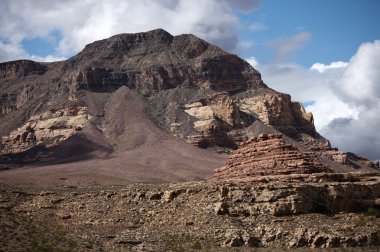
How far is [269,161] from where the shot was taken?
50344 millimetres

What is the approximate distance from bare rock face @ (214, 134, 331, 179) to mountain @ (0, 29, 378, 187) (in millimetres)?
36398

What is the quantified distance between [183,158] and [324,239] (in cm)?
7594

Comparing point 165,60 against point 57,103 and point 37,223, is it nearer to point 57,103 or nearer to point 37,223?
point 57,103

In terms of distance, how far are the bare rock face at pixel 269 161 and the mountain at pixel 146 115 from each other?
119 feet

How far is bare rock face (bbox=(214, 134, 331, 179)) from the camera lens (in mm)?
48934

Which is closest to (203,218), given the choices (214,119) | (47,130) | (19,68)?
(214,119)

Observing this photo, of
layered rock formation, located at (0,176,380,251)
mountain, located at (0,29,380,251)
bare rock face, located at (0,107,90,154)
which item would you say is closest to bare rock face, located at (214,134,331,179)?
mountain, located at (0,29,380,251)

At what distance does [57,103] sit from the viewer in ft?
451

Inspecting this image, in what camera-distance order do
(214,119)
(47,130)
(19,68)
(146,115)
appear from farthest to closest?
(19,68), (146,115), (47,130), (214,119)

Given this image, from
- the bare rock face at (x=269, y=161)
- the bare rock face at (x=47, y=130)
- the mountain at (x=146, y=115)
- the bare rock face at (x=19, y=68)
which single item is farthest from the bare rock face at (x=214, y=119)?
the bare rock face at (x=19, y=68)

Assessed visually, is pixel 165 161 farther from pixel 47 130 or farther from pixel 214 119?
pixel 47 130

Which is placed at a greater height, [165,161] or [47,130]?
[47,130]

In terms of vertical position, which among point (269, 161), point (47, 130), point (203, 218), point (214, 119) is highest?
point (214, 119)

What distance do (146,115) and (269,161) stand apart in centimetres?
8374
